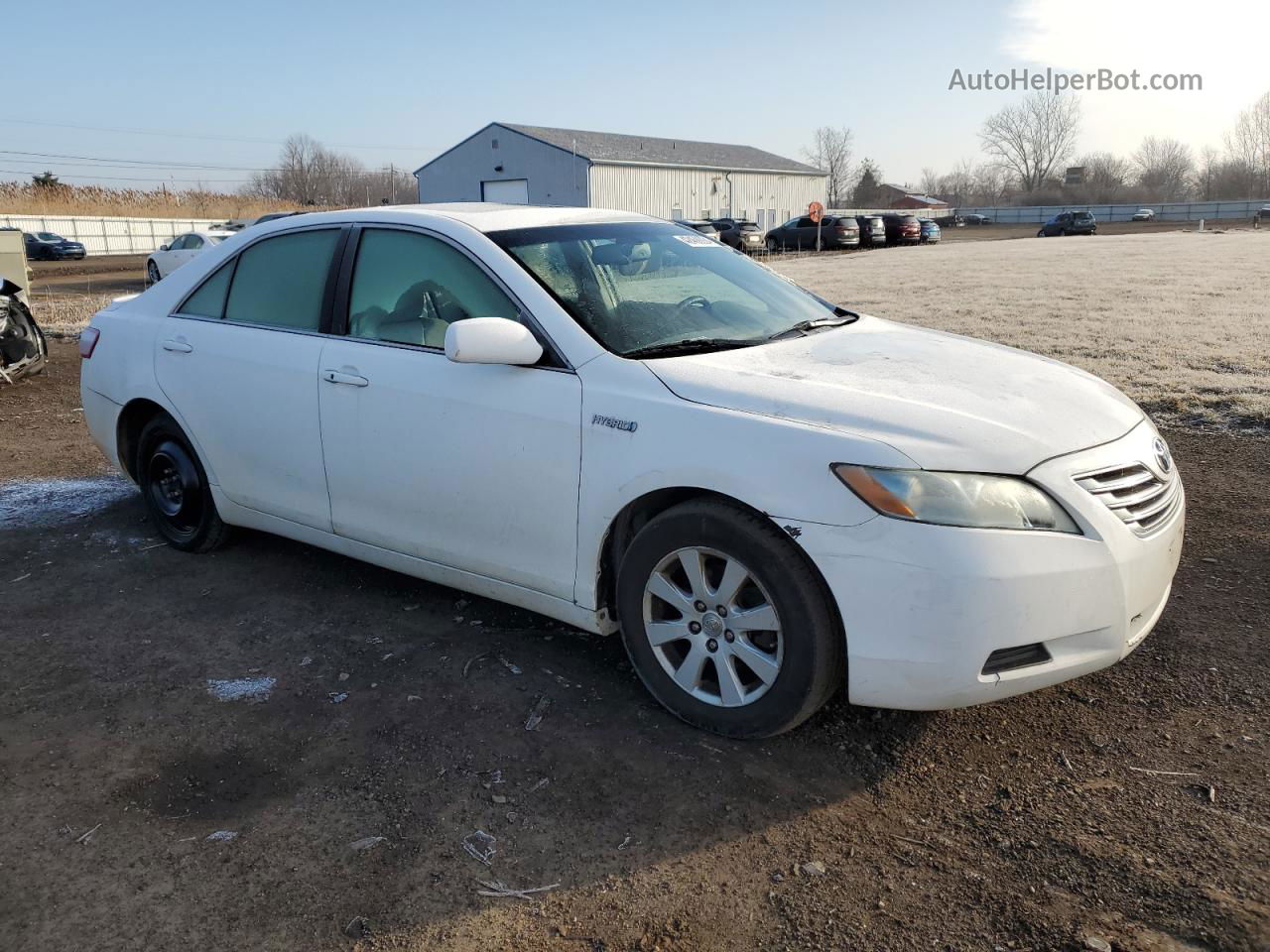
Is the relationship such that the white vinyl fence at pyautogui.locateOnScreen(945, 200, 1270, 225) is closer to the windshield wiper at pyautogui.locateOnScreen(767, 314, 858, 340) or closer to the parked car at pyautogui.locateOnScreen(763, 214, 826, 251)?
the parked car at pyautogui.locateOnScreen(763, 214, 826, 251)

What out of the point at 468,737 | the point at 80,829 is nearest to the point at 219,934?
the point at 80,829

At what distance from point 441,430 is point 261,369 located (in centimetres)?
116

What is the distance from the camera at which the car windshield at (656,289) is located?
368 centimetres

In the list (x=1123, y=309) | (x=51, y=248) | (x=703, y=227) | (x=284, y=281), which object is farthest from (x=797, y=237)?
(x=284, y=281)

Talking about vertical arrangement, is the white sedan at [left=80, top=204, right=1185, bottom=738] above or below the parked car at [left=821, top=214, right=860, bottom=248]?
below

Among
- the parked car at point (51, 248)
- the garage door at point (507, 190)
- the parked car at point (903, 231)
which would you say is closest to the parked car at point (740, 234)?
the parked car at point (903, 231)

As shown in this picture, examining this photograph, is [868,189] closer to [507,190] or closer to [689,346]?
[507,190]

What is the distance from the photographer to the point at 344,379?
13.4ft

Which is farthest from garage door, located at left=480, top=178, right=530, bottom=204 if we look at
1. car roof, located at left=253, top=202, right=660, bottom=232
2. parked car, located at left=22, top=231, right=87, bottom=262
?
car roof, located at left=253, top=202, right=660, bottom=232

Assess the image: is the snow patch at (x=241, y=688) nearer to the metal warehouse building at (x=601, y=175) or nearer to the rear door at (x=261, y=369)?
the rear door at (x=261, y=369)

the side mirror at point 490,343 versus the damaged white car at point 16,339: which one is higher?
the side mirror at point 490,343

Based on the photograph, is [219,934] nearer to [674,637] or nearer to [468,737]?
[468,737]

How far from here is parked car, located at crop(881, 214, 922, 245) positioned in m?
46.0

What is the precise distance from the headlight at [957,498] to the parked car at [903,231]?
45.7 meters
